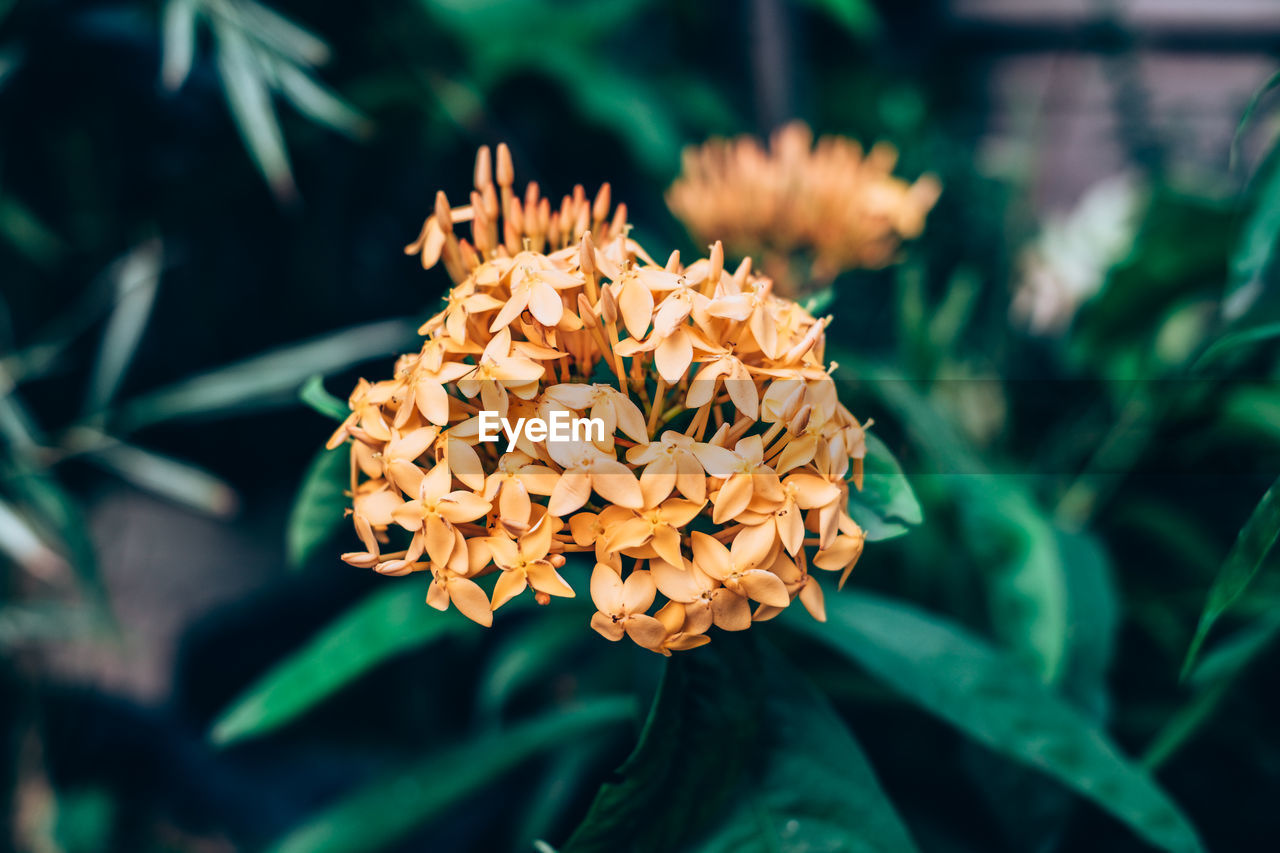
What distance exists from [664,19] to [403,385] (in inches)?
52.4

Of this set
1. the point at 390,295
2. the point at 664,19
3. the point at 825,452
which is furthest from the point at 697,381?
the point at 664,19

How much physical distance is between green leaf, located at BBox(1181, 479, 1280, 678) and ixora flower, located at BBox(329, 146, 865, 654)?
17 centimetres

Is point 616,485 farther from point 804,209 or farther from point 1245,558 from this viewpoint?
point 804,209

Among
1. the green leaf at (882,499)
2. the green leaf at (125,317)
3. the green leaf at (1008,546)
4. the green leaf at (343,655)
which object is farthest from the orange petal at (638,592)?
the green leaf at (125,317)

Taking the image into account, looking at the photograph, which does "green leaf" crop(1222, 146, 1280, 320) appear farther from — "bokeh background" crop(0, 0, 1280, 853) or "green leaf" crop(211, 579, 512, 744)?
"green leaf" crop(211, 579, 512, 744)

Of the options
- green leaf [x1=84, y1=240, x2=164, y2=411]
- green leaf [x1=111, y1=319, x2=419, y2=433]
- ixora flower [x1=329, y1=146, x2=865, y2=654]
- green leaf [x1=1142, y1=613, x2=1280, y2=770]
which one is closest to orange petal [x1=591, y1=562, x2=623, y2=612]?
ixora flower [x1=329, y1=146, x2=865, y2=654]

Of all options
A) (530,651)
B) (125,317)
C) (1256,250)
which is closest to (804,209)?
(1256,250)

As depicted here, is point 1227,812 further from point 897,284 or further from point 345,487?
point 345,487

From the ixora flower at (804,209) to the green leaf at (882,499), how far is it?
47cm

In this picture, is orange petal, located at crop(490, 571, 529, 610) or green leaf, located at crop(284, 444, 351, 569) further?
green leaf, located at crop(284, 444, 351, 569)

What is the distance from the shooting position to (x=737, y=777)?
1.23ft

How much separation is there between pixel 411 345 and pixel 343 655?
0.38m

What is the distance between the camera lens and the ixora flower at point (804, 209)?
0.82m

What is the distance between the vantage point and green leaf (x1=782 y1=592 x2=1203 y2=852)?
0.40 metres
